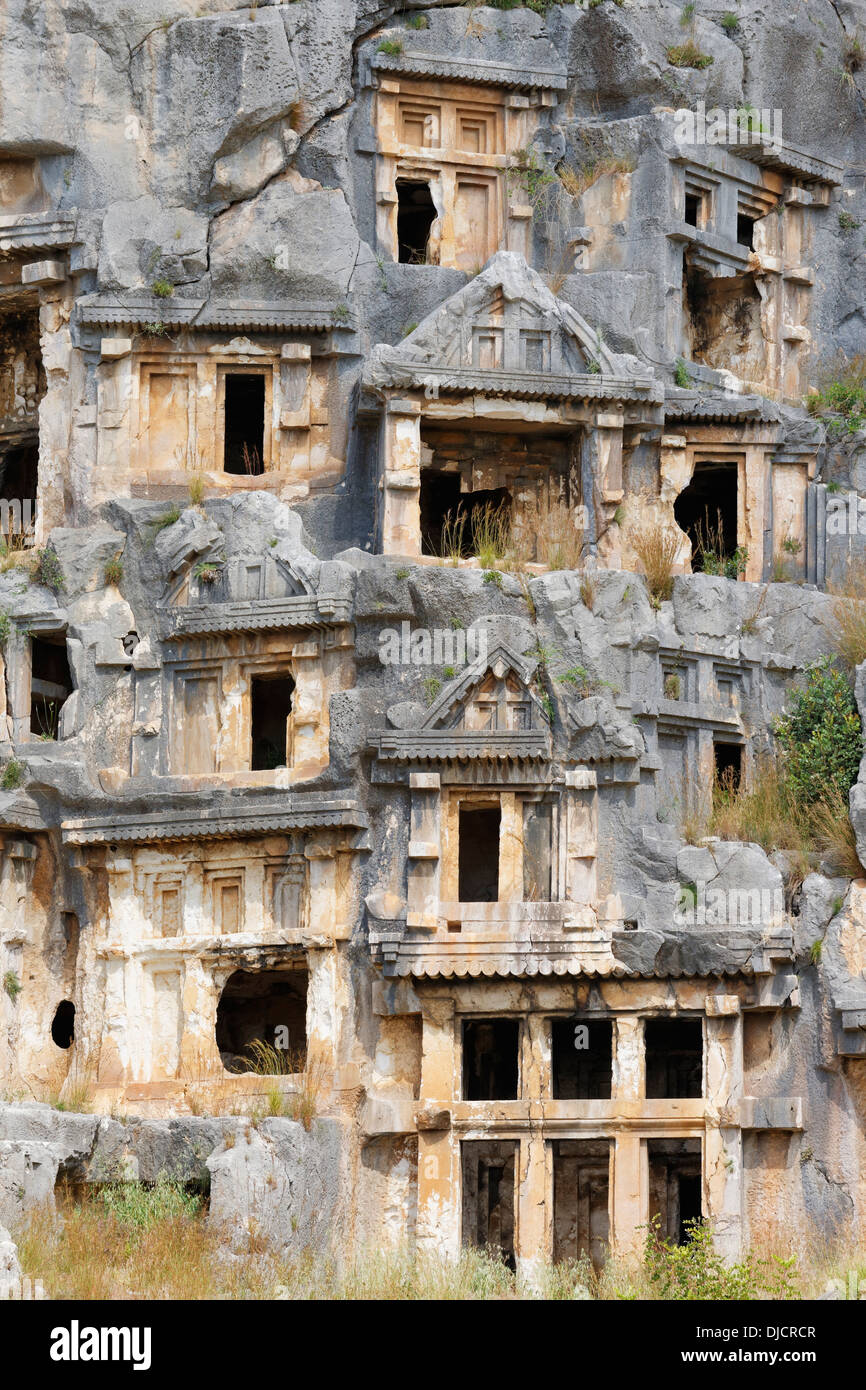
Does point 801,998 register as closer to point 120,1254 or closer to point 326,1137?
point 326,1137

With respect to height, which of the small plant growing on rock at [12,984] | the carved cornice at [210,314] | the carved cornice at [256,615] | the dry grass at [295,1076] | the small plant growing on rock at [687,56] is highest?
the small plant growing on rock at [687,56]

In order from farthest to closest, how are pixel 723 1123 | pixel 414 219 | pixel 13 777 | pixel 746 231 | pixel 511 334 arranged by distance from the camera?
pixel 414 219 < pixel 746 231 < pixel 511 334 < pixel 13 777 < pixel 723 1123

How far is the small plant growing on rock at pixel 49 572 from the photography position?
97.6 ft

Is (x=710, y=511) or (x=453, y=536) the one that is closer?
(x=453, y=536)

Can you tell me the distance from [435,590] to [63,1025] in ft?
24.6

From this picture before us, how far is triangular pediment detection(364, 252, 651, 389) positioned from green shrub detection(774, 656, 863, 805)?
4.66 m

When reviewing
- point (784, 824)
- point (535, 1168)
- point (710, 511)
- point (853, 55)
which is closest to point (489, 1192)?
point (535, 1168)

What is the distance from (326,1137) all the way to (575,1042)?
5129mm

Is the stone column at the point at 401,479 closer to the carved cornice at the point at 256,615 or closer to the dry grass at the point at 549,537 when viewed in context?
the dry grass at the point at 549,537

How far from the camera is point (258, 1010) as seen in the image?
102 feet

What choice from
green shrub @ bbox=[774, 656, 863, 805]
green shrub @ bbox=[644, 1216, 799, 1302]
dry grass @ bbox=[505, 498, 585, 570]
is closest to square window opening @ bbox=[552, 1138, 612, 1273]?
green shrub @ bbox=[774, 656, 863, 805]

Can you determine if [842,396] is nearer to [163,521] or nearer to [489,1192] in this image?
[163,521]

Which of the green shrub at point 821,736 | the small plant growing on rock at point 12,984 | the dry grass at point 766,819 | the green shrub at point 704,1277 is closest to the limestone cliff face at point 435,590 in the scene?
the small plant growing on rock at point 12,984

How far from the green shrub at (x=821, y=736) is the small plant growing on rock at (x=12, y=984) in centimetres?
969
